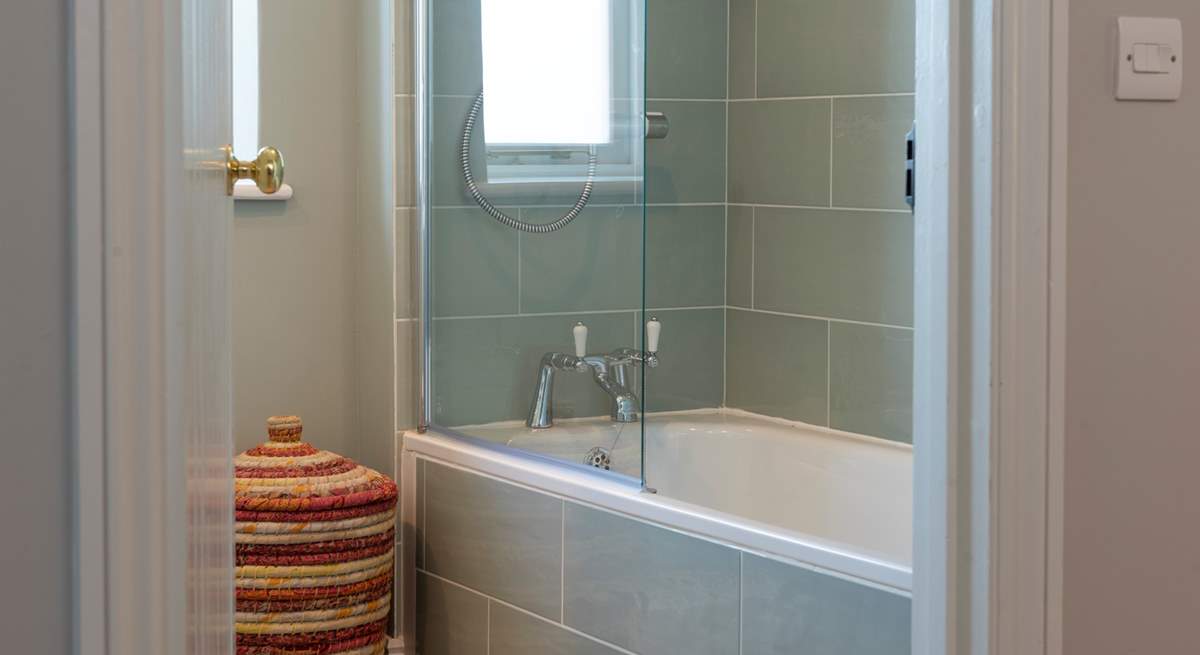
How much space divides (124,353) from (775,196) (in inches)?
96.2

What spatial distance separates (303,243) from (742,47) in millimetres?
1132

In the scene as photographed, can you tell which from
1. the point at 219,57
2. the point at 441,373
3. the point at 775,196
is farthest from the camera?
the point at 775,196

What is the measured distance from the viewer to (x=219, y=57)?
1.27m

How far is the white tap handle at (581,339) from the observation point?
8.89ft

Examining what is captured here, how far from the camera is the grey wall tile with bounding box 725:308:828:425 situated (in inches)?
122

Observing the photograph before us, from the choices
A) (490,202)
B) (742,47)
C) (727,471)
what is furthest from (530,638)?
(742,47)

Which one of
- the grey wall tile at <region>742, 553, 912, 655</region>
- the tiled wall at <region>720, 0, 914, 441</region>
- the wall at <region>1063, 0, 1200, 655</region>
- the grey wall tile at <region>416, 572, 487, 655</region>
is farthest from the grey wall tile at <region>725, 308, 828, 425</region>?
the wall at <region>1063, 0, 1200, 655</region>

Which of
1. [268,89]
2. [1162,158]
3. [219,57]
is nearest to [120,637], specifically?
[219,57]

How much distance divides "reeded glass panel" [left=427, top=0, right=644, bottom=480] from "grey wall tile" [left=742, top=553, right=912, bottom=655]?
0.43m

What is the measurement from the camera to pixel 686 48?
3227 mm

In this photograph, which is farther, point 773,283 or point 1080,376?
point 773,283

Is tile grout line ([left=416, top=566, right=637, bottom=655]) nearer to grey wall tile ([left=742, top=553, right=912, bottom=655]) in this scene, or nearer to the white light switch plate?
grey wall tile ([left=742, top=553, right=912, bottom=655])

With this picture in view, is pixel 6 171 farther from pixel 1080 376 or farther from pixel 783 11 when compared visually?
pixel 783 11

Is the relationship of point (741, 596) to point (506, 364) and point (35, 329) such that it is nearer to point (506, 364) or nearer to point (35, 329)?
point (506, 364)
